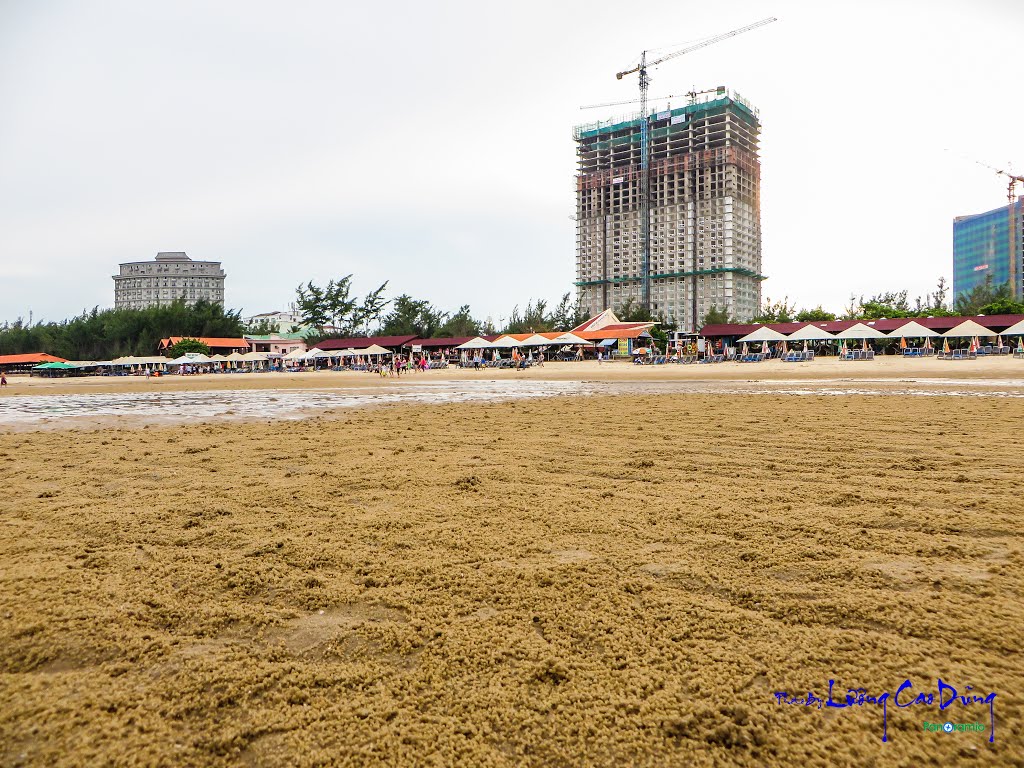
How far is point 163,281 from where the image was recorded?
172 meters

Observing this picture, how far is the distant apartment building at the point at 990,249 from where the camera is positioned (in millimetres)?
128625

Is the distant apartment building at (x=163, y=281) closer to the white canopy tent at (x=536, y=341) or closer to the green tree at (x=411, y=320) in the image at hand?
the green tree at (x=411, y=320)

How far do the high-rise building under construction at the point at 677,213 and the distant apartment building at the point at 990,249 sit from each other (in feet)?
156

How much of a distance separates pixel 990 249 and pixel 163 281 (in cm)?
21743

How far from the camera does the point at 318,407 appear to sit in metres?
14.2

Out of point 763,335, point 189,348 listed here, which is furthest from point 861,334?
point 189,348

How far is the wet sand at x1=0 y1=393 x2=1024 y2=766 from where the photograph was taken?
1.79m

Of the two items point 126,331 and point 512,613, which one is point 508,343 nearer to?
point 512,613

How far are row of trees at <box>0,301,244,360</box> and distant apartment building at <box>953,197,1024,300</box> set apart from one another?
5667 inches

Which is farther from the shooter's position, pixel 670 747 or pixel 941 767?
pixel 670 747

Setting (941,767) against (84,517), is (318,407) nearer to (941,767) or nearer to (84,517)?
(84,517)

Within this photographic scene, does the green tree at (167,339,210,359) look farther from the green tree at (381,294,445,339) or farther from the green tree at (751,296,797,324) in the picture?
the green tree at (751,296,797,324)

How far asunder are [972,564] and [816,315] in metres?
75.8

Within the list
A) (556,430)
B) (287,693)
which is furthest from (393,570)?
(556,430)
